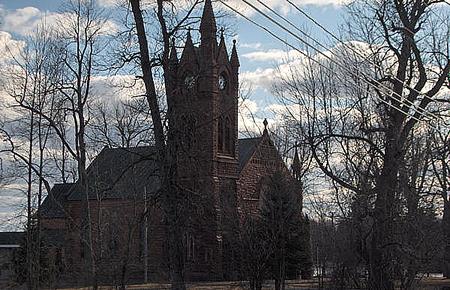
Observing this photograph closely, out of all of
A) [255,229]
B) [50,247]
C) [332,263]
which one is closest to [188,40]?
[255,229]

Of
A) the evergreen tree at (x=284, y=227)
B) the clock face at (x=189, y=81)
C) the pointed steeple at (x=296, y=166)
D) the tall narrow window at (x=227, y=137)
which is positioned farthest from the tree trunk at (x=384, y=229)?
the tall narrow window at (x=227, y=137)

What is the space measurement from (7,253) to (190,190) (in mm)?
37410

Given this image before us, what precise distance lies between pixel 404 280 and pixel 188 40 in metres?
11.2

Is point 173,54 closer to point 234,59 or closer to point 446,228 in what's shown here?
point 446,228

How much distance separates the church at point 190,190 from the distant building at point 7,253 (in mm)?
3016

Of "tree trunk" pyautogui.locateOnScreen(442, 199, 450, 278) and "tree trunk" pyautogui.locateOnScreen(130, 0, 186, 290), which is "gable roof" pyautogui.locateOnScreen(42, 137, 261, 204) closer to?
"tree trunk" pyautogui.locateOnScreen(130, 0, 186, 290)

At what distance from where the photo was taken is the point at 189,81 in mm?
25844

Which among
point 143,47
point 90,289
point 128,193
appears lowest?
point 90,289

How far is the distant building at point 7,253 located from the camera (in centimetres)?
5076

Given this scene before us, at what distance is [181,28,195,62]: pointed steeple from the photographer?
82.2 ft

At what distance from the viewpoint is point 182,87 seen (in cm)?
2542

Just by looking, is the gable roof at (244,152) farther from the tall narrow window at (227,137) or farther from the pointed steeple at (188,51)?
the pointed steeple at (188,51)

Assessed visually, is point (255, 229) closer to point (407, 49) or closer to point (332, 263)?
point (332, 263)

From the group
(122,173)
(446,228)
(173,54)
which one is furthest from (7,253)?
(173,54)
